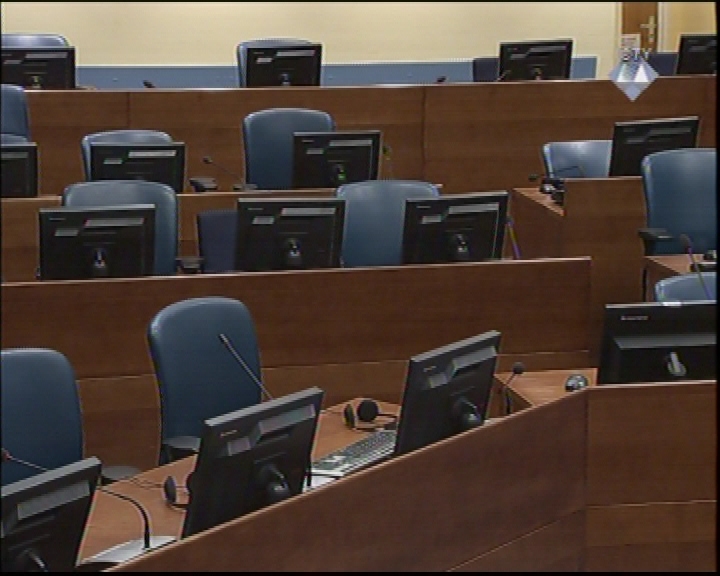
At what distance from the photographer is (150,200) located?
5297 mm

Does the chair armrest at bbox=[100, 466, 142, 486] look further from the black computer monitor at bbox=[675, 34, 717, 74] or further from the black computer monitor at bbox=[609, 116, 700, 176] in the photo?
the black computer monitor at bbox=[675, 34, 717, 74]

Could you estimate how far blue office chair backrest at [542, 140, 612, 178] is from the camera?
6.66 metres

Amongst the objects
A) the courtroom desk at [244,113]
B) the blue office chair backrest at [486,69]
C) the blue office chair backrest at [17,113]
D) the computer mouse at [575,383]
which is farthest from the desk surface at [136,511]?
the blue office chair backrest at [486,69]

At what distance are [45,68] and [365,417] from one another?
13.8ft

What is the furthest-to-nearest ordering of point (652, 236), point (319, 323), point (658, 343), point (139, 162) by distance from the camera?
point (139, 162)
point (652, 236)
point (319, 323)
point (658, 343)

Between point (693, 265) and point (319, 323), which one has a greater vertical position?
point (693, 265)

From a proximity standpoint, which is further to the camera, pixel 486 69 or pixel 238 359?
pixel 486 69

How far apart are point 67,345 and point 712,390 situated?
6.70ft

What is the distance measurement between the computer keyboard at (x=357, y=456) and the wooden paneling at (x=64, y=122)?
12.5ft

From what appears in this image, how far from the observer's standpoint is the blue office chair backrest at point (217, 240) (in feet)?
17.9

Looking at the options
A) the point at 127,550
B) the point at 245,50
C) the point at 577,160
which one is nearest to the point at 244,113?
the point at 245,50

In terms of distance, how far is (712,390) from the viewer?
3.30 m

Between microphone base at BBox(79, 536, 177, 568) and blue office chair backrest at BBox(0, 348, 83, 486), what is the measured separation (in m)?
0.59

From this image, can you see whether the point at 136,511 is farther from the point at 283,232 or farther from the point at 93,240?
the point at 283,232
